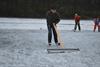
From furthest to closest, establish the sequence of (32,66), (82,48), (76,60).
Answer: (82,48) < (76,60) < (32,66)

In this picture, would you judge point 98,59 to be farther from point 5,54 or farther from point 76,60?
point 5,54

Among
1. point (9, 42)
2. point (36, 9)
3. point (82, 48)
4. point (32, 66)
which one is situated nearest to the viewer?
point (32, 66)

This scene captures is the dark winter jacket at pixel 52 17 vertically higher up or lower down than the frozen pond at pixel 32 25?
higher up

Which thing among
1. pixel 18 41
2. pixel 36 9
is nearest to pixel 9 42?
pixel 18 41

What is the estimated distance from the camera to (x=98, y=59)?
11.0 m

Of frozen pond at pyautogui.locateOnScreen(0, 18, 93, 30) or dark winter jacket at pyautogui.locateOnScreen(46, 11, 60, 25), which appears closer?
Answer: dark winter jacket at pyautogui.locateOnScreen(46, 11, 60, 25)

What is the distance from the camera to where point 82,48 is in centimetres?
1312

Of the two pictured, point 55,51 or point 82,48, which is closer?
point 55,51

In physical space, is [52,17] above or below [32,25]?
above

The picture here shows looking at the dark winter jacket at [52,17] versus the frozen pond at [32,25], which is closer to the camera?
the dark winter jacket at [52,17]

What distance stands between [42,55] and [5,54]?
1.43 meters

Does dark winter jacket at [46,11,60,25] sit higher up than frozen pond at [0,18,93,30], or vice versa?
dark winter jacket at [46,11,60,25]

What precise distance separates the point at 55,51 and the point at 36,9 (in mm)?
26543

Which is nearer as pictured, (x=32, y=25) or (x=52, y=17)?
(x=52, y=17)
